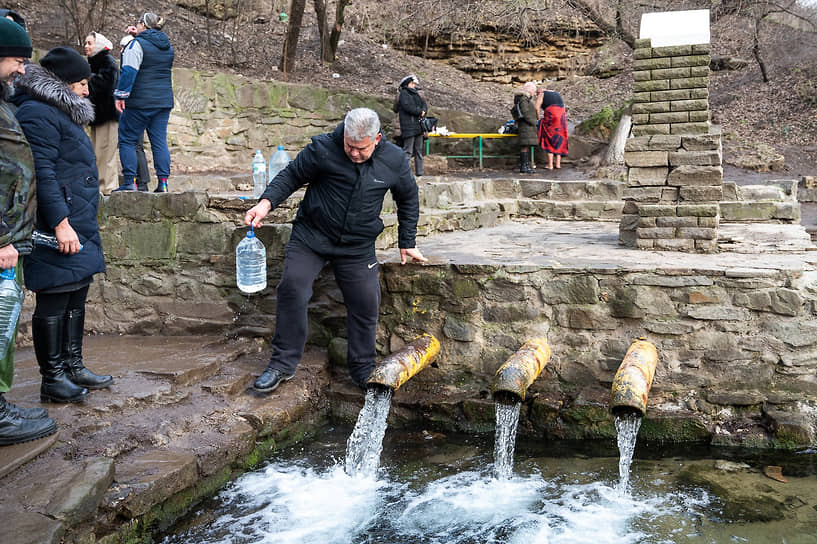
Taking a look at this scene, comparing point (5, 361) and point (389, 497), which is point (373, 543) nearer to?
point (389, 497)

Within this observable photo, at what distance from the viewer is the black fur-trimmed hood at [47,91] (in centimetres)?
373

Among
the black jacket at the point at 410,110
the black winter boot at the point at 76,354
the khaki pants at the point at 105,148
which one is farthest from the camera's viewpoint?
the black jacket at the point at 410,110

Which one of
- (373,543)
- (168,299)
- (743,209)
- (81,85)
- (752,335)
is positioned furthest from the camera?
(743,209)

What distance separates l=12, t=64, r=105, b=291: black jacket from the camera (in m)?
3.69

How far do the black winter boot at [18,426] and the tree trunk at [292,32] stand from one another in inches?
450

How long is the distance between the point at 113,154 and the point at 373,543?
183 inches

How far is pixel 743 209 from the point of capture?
830 centimetres

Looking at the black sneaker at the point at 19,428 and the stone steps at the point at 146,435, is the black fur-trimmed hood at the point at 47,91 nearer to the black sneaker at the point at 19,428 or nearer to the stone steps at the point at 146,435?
the black sneaker at the point at 19,428

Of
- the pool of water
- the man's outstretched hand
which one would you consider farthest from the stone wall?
the pool of water

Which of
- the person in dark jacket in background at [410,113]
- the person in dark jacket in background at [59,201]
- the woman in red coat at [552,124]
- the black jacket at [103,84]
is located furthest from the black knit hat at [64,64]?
the woman in red coat at [552,124]

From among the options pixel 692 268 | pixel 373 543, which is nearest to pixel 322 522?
pixel 373 543

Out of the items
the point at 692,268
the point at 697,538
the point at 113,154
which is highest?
the point at 113,154

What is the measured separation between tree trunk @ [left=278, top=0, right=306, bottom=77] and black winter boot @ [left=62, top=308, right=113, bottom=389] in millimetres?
10591

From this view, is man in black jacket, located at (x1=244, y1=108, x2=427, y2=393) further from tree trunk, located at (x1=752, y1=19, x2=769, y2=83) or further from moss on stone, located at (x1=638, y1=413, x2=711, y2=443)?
tree trunk, located at (x1=752, y1=19, x2=769, y2=83)
